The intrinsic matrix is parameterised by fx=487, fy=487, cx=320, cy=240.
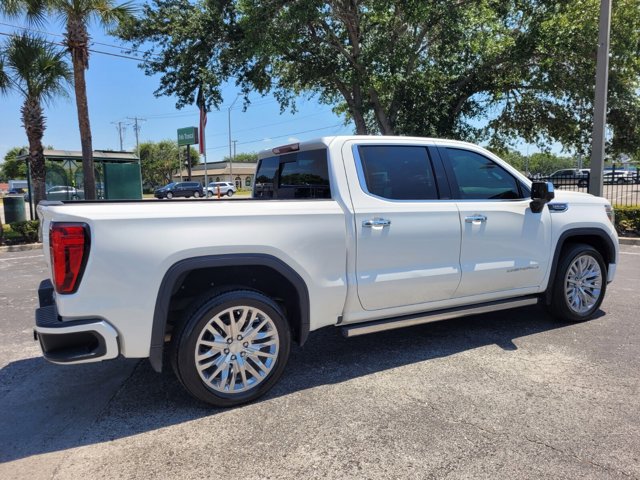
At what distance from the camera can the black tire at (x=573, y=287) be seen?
191 inches

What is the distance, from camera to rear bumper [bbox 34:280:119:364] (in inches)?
112

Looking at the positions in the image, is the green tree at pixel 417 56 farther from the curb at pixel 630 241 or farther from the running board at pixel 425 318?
the running board at pixel 425 318

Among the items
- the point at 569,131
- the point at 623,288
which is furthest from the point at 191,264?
the point at 569,131

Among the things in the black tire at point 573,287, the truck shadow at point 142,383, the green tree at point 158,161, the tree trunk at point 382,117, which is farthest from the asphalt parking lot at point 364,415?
the green tree at point 158,161

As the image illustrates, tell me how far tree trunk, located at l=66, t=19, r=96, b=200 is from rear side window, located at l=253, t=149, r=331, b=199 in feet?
38.4

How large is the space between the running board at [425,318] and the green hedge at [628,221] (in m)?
8.70

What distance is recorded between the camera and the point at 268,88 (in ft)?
59.2

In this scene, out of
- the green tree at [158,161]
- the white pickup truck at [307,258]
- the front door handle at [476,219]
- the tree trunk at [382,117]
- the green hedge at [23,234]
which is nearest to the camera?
the white pickup truck at [307,258]

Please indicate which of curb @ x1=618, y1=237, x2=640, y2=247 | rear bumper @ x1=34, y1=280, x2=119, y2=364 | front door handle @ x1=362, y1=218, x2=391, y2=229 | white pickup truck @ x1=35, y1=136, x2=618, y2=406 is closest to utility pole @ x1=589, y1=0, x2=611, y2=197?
curb @ x1=618, y1=237, x2=640, y2=247

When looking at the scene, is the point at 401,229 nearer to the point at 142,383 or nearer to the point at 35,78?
the point at 142,383

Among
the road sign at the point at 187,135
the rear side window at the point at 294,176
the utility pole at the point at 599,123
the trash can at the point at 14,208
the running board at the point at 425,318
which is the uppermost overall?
the road sign at the point at 187,135

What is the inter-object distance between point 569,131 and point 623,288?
12658mm

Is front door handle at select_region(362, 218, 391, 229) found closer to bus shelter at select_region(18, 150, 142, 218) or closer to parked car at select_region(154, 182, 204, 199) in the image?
bus shelter at select_region(18, 150, 142, 218)

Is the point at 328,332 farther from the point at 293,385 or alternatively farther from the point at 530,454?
the point at 530,454
